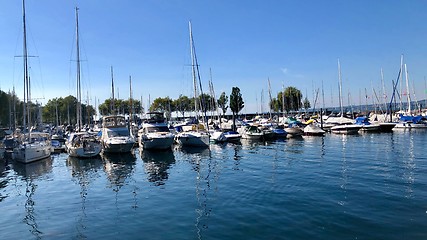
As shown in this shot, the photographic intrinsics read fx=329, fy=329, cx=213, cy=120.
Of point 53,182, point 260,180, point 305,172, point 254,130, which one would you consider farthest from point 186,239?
point 254,130

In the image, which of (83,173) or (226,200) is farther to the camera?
(83,173)

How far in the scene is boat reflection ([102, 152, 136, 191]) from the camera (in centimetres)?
2369

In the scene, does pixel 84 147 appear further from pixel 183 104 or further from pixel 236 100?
pixel 183 104

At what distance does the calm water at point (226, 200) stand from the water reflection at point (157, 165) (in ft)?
0.59

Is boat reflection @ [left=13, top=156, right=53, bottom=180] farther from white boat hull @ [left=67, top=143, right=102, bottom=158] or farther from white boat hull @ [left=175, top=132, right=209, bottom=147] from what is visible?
white boat hull @ [left=175, top=132, right=209, bottom=147]

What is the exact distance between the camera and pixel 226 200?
55.2ft

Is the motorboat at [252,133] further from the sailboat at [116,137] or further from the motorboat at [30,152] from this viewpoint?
the motorboat at [30,152]

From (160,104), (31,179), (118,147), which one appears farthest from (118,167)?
(160,104)

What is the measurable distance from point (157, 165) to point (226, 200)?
15557 millimetres

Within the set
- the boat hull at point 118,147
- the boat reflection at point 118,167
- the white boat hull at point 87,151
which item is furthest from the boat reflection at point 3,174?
the boat hull at point 118,147

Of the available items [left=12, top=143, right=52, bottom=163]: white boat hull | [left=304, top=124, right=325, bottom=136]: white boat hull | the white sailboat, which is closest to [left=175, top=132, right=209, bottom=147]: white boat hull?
the white sailboat

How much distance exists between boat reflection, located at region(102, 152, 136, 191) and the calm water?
199mm

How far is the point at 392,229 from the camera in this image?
38.4 feet

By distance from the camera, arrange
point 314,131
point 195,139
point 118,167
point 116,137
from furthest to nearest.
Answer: point 314,131 < point 195,139 < point 116,137 < point 118,167
